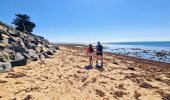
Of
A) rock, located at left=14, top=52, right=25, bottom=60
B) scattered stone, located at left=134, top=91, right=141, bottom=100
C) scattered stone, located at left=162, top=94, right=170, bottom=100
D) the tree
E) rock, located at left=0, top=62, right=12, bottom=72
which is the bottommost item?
scattered stone, located at left=162, top=94, right=170, bottom=100

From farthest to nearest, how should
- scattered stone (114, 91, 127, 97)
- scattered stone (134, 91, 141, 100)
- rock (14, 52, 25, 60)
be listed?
rock (14, 52, 25, 60) < scattered stone (114, 91, 127, 97) < scattered stone (134, 91, 141, 100)

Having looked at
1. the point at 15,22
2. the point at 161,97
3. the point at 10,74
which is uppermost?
the point at 15,22

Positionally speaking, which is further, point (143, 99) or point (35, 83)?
point (35, 83)

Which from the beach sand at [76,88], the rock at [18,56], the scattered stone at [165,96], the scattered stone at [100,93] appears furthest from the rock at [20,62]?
the scattered stone at [165,96]

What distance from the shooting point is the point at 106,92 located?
1020 cm

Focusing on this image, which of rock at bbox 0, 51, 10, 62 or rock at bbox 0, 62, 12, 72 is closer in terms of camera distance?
rock at bbox 0, 62, 12, 72

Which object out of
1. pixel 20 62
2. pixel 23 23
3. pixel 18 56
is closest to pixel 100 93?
pixel 20 62

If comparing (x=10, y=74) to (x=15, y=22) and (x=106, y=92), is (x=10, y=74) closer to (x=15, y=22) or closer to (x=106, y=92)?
(x=106, y=92)

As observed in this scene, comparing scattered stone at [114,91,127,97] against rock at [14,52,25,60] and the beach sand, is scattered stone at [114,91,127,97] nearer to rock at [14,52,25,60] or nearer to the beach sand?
the beach sand

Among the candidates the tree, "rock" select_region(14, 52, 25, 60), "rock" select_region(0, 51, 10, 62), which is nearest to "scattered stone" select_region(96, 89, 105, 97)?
"rock" select_region(0, 51, 10, 62)

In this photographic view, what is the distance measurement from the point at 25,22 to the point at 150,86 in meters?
32.6

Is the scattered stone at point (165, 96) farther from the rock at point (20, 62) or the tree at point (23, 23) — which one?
the tree at point (23, 23)

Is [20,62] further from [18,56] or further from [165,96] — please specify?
[165,96]

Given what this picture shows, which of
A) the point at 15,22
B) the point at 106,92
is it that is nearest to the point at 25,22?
the point at 15,22
